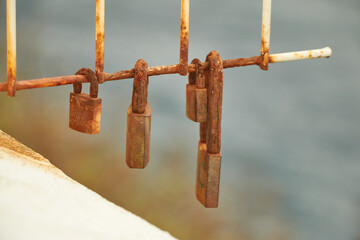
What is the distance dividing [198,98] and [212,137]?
0.09 meters

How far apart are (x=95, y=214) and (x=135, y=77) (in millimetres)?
373

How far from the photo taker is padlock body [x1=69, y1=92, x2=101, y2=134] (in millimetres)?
1530

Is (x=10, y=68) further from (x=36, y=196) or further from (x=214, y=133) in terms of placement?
(x=214, y=133)

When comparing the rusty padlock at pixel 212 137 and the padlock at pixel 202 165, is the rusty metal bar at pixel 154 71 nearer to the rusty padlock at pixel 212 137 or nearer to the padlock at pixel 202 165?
the rusty padlock at pixel 212 137

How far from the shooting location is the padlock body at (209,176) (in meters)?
1.60

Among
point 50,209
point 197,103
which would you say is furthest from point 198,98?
point 50,209

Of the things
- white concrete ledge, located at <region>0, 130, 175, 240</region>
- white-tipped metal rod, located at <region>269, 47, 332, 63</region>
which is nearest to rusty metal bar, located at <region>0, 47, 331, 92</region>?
white-tipped metal rod, located at <region>269, 47, 332, 63</region>

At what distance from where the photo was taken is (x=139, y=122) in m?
1.54

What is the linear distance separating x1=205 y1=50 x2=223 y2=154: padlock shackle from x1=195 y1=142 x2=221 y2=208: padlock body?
2 cm

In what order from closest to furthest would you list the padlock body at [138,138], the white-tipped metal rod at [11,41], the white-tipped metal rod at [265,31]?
the white-tipped metal rod at [11,41], the padlock body at [138,138], the white-tipped metal rod at [265,31]

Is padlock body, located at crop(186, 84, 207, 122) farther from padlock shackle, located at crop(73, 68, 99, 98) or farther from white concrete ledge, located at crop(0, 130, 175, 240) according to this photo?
white concrete ledge, located at crop(0, 130, 175, 240)

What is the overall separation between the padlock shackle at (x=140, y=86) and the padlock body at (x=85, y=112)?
8cm

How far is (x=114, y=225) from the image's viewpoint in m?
1.70

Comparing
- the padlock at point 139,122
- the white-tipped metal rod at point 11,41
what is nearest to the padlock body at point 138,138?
the padlock at point 139,122
